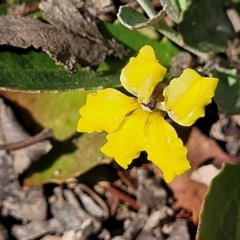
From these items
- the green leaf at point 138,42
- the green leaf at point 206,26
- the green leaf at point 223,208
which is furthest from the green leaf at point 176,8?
the green leaf at point 223,208

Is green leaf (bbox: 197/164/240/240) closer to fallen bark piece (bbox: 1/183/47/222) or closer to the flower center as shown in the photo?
the flower center

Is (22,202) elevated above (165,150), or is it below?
below

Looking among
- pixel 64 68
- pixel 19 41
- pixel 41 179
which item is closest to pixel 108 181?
pixel 41 179

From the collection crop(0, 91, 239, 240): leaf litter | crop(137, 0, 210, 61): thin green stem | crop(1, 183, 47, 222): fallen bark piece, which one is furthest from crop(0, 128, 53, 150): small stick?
crop(137, 0, 210, 61): thin green stem

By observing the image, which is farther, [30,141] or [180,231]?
[30,141]

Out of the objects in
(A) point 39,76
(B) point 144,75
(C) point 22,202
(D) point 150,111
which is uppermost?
(B) point 144,75

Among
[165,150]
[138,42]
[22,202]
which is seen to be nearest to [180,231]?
[165,150]

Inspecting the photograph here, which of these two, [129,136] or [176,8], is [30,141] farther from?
[176,8]

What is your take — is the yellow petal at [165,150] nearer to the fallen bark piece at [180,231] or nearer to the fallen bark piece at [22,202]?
the fallen bark piece at [180,231]
